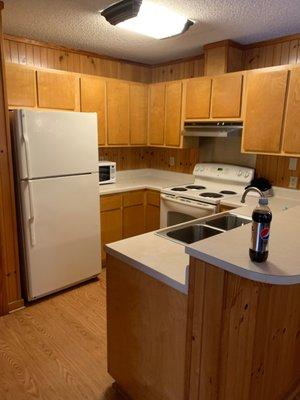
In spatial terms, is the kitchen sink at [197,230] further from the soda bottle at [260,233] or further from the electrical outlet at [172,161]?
the electrical outlet at [172,161]

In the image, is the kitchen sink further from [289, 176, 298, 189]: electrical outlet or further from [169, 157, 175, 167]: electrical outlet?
[169, 157, 175, 167]: electrical outlet

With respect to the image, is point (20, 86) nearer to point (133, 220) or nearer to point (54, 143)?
point (54, 143)

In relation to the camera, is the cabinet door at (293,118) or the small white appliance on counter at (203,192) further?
the small white appliance on counter at (203,192)

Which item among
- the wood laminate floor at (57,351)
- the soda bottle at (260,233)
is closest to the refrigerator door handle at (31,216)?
the wood laminate floor at (57,351)

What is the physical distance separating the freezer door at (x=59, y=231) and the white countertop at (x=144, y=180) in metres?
0.41

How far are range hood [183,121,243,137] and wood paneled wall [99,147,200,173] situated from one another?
17.7 inches

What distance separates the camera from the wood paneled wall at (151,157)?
3934 mm

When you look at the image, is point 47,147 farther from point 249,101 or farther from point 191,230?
point 249,101

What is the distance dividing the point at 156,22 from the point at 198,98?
962 mm

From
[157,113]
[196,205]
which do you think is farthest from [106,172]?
[196,205]

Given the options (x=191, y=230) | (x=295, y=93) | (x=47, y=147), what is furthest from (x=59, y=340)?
(x=295, y=93)

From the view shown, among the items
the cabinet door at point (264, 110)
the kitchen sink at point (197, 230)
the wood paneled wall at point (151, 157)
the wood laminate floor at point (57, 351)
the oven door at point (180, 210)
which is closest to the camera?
the wood laminate floor at point (57, 351)

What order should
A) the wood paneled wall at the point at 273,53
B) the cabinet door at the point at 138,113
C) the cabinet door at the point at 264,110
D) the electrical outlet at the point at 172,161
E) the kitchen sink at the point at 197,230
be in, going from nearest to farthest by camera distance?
1. the kitchen sink at the point at 197,230
2. the cabinet door at the point at 264,110
3. the wood paneled wall at the point at 273,53
4. the cabinet door at the point at 138,113
5. the electrical outlet at the point at 172,161

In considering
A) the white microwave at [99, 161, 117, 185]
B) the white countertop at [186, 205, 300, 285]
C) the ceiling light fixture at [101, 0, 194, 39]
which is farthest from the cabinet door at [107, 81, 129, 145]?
the white countertop at [186, 205, 300, 285]
